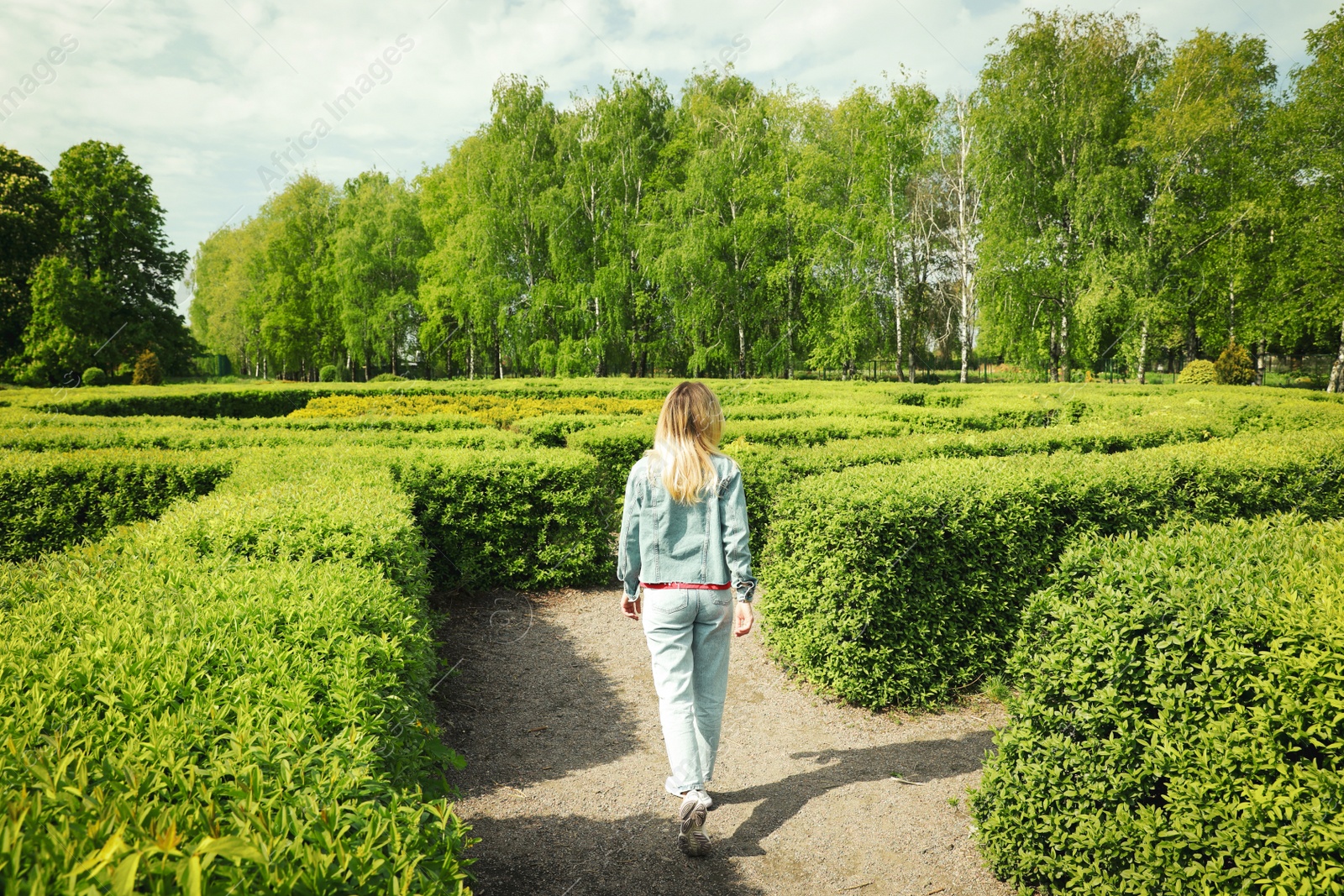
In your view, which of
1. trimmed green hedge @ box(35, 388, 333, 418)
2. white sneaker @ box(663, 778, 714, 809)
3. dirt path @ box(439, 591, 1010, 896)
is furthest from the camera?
trimmed green hedge @ box(35, 388, 333, 418)

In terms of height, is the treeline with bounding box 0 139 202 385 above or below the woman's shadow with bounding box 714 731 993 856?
above

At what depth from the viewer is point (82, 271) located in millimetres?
31641

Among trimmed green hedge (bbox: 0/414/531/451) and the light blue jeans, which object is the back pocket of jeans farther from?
trimmed green hedge (bbox: 0/414/531/451)

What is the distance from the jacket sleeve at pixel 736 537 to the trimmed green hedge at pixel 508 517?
3648mm

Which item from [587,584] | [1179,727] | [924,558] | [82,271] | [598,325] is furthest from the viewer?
[82,271]

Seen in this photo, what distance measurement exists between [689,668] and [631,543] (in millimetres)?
667

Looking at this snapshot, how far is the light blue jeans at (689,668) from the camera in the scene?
329cm

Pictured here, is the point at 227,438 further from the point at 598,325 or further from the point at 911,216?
the point at 911,216

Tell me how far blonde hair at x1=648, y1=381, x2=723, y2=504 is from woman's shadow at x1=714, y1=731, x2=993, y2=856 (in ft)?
5.46

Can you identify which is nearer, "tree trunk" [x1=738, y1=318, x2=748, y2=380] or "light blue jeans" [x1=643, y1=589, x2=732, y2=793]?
"light blue jeans" [x1=643, y1=589, x2=732, y2=793]

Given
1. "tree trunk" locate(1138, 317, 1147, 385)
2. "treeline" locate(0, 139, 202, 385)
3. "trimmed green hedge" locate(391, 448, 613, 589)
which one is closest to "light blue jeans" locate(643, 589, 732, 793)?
"trimmed green hedge" locate(391, 448, 613, 589)

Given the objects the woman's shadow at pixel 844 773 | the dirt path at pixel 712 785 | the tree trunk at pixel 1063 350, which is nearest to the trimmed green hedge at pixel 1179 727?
the dirt path at pixel 712 785

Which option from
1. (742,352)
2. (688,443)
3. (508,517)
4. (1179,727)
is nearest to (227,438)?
(508,517)

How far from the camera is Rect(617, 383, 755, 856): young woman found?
130 inches
